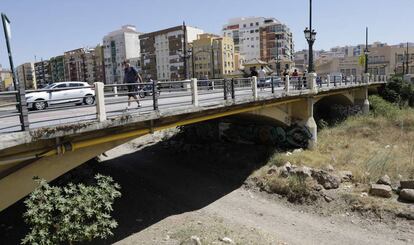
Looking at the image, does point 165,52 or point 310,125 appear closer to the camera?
point 310,125

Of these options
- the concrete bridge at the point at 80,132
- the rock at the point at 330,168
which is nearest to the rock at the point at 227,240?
the concrete bridge at the point at 80,132

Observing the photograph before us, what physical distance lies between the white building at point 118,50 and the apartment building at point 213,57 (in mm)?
26934

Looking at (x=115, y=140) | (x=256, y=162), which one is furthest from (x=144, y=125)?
(x=256, y=162)

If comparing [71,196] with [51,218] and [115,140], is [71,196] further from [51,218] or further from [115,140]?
[115,140]

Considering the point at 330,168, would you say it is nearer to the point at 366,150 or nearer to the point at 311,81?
A: the point at 366,150

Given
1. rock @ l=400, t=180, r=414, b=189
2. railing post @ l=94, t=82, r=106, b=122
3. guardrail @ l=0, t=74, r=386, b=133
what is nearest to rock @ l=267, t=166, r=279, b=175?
guardrail @ l=0, t=74, r=386, b=133

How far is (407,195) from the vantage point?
13102 mm

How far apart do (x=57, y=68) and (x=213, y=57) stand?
219 feet

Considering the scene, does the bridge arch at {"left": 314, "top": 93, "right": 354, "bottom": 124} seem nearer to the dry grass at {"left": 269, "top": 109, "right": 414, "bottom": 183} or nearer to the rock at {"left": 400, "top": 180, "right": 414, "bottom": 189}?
the dry grass at {"left": 269, "top": 109, "right": 414, "bottom": 183}

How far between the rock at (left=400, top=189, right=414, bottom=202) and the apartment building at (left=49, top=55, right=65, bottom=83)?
11826 cm

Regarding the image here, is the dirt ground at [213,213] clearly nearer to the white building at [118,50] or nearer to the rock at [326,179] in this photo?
the rock at [326,179]

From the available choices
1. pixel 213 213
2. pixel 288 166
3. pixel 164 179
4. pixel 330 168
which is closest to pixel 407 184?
pixel 330 168

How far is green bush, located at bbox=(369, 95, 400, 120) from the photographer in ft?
107

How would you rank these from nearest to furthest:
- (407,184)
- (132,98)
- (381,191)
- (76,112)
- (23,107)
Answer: (23,107), (76,112), (132,98), (381,191), (407,184)
